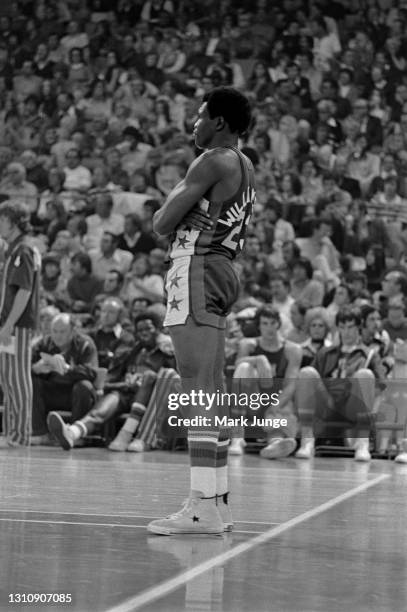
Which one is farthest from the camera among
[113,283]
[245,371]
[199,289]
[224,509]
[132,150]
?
[132,150]

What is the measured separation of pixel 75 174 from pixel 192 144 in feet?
5.44

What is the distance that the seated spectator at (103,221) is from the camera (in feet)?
51.8

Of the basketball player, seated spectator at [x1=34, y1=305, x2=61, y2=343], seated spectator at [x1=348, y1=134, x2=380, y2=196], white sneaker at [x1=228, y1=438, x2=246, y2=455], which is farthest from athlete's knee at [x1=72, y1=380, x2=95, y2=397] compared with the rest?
seated spectator at [x1=348, y1=134, x2=380, y2=196]

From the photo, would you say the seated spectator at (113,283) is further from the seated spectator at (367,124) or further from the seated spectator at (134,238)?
the seated spectator at (367,124)

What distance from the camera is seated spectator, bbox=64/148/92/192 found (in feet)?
55.8

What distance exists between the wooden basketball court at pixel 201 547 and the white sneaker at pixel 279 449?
1.93m

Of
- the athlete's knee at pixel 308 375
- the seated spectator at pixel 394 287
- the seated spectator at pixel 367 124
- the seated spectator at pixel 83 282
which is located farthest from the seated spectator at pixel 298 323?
the seated spectator at pixel 367 124

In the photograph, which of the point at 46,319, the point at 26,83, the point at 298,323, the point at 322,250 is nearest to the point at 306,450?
the point at 298,323

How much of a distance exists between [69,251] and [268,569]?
11.6 m

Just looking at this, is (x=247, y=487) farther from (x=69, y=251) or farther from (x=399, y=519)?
(x=69, y=251)

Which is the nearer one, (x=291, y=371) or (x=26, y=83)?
(x=291, y=371)

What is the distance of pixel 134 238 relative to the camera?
15430 millimetres

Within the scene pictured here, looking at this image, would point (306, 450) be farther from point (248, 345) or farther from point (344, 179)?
point (344, 179)

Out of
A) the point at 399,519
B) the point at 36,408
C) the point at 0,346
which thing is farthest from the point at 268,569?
the point at 36,408
